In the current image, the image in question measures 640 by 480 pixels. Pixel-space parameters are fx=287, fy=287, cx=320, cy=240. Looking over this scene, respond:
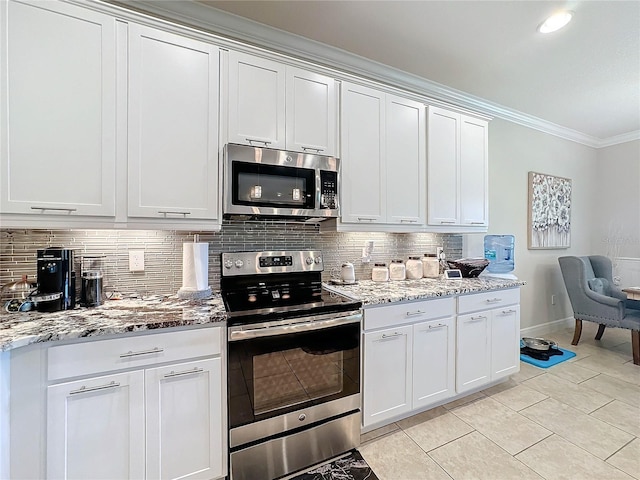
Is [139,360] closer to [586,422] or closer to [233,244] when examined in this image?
[233,244]

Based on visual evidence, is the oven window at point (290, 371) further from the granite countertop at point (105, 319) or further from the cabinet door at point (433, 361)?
the cabinet door at point (433, 361)

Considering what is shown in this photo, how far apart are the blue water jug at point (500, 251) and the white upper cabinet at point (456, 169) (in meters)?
0.65

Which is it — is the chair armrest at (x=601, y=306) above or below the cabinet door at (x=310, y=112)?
below

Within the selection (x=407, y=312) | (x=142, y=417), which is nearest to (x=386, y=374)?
(x=407, y=312)

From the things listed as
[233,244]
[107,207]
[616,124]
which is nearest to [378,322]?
[233,244]

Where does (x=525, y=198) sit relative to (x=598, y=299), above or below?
above

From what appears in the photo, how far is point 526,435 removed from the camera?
6.42 feet

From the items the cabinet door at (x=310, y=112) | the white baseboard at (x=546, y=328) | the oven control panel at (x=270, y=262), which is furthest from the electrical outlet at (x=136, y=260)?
the white baseboard at (x=546, y=328)

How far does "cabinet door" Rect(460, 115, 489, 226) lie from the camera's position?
2709mm

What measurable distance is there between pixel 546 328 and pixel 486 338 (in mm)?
2404

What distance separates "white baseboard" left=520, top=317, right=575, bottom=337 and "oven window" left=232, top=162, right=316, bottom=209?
351cm

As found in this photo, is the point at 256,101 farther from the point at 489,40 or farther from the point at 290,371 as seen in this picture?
the point at 489,40

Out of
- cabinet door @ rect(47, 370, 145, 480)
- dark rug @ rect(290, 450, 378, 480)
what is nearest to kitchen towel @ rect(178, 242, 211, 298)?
cabinet door @ rect(47, 370, 145, 480)

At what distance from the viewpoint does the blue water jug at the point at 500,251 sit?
337 centimetres
